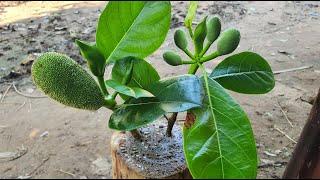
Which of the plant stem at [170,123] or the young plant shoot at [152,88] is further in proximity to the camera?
the plant stem at [170,123]

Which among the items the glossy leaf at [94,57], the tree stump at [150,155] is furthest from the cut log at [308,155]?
the glossy leaf at [94,57]

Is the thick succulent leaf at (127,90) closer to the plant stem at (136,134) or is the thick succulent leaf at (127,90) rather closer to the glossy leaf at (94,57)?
the glossy leaf at (94,57)

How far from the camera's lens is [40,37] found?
3.73 ft

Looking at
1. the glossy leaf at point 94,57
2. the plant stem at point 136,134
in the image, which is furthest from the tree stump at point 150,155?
the glossy leaf at point 94,57

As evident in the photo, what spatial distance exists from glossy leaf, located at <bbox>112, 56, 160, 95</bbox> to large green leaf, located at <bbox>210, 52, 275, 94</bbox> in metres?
0.09

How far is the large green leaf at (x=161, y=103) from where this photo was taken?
1.65 ft

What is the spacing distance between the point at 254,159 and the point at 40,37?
793 millimetres

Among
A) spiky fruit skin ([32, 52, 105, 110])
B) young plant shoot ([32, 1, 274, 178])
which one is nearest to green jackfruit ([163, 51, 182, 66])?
young plant shoot ([32, 1, 274, 178])

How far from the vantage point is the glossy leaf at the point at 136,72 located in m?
0.55

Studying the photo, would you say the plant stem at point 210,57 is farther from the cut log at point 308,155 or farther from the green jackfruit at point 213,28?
the cut log at point 308,155

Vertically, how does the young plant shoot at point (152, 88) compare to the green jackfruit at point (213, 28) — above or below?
below

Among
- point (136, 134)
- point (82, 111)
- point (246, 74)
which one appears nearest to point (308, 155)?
point (246, 74)

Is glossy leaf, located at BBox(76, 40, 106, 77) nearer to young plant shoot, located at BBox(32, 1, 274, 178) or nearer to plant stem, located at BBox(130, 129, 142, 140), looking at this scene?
young plant shoot, located at BBox(32, 1, 274, 178)

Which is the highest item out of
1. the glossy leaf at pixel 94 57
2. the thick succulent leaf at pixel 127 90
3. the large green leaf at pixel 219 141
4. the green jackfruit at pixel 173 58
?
the glossy leaf at pixel 94 57
